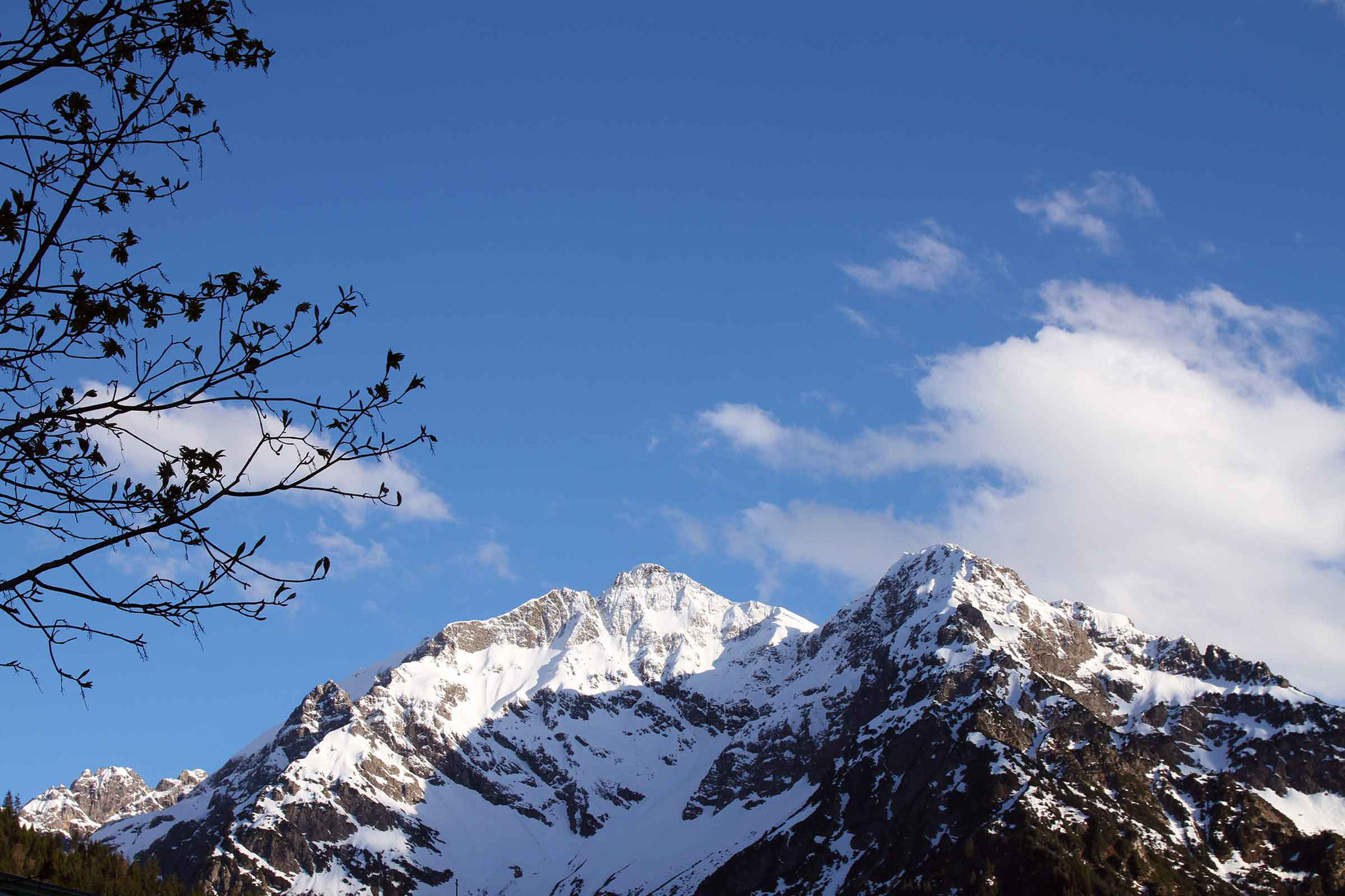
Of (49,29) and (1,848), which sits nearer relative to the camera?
(49,29)

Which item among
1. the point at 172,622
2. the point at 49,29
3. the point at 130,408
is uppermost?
the point at 49,29

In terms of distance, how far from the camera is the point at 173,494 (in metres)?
13.4

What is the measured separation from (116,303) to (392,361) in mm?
3010

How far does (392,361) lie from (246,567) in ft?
8.91

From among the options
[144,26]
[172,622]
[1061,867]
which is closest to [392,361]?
[172,622]

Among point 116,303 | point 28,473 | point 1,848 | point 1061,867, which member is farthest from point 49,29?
point 1061,867

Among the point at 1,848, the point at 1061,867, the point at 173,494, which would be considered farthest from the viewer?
the point at 1061,867

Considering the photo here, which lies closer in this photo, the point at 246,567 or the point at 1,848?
the point at 246,567

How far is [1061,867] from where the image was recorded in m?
200

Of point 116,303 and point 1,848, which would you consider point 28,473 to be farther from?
point 1,848

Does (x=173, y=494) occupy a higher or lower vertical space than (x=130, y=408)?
lower

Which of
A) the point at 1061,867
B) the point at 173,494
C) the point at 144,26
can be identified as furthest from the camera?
the point at 1061,867

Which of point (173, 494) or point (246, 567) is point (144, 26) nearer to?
point (173, 494)

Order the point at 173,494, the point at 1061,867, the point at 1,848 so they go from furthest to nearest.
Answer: the point at 1061,867
the point at 1,848
the point at 173,494
